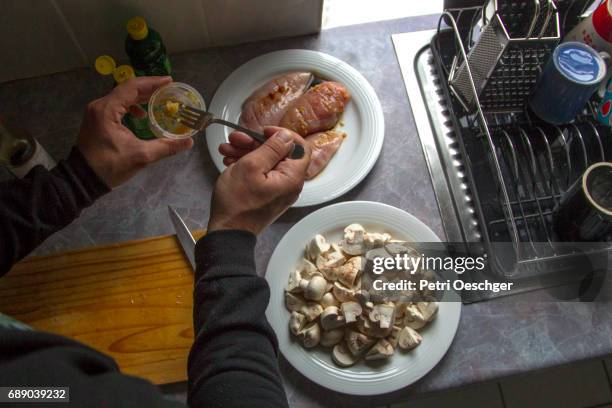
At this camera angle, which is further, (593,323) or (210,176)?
(210,176)

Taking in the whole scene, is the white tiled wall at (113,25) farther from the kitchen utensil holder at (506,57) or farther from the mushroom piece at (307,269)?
the mushroom piece at (307,269)

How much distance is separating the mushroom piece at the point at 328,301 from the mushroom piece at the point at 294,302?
31 millimetres

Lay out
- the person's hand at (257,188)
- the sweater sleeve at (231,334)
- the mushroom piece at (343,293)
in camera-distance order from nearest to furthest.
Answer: the sweater sleeve at (231,334) < the person's hand at (257,188) < the mushroom piece at (343,293)


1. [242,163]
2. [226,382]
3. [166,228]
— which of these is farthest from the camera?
[166,228]

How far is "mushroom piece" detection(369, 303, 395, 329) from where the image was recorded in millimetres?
747

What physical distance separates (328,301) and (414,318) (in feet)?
0.45

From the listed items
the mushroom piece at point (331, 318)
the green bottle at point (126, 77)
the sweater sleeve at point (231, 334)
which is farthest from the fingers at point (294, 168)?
the green bottle at point (126, 77)

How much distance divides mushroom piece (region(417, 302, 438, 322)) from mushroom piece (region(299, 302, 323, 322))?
6.2 inches

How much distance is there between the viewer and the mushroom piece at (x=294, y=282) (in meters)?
0.80

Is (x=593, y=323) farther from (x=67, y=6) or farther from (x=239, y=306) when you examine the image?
(x=67, y=6)

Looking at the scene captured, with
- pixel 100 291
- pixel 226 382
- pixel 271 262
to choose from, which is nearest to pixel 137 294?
pixel 100 291

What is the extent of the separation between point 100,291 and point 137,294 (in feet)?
0.21

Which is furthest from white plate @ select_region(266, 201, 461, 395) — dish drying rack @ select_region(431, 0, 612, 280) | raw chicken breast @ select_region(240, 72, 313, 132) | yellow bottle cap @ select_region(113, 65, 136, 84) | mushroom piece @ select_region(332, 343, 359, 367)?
yellow bottle cap @ select_region(113, 65, 136, 84)

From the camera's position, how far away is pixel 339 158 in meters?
0.94
